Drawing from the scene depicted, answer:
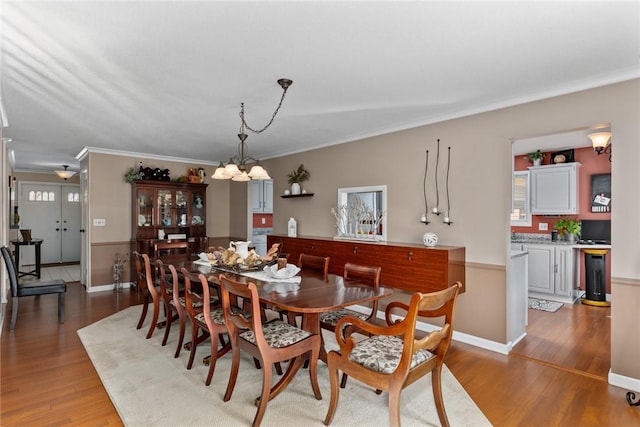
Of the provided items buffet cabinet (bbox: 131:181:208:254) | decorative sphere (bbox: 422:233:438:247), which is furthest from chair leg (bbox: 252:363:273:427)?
buffet cabinet (bbox: 131:181:208:254)

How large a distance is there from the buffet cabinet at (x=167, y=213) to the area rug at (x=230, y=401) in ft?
10.1

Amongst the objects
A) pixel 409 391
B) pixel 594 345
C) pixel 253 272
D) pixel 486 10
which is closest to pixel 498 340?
pixel 594 345

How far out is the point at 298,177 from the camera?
17.9 feet

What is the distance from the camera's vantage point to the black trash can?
4.91m

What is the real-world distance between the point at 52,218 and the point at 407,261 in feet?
29.6

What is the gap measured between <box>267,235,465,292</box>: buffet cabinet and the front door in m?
7.73

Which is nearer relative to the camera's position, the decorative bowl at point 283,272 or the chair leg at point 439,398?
the chair leg at point 439,398

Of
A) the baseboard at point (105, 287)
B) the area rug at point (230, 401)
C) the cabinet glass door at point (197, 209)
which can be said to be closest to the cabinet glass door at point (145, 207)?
the cabinet glass door at point (197, 209)

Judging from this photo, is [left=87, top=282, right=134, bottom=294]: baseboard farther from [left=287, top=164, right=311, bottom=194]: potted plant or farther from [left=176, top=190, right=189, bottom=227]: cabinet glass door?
[left=287, top=164, right=311, bottom=194]: potted plant

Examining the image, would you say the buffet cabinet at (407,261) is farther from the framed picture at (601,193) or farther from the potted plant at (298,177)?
the framed picture at (601,193)

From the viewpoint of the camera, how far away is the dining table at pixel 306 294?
2.12m

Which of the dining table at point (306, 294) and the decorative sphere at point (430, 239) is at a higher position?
the decorative sphere at point (430, 239)

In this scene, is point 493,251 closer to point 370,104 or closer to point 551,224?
point 370,104

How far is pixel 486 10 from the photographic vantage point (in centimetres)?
182
